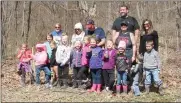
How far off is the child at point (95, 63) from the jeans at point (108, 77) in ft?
0.51

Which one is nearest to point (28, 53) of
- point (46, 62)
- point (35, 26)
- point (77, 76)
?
point (46, 62)

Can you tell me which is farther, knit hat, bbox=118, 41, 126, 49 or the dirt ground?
knit hat, bbox=118, 41, 126, 49

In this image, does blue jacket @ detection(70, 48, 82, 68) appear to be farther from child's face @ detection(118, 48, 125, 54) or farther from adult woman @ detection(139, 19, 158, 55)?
adult woman @ detection(139, 19, 158, 55)

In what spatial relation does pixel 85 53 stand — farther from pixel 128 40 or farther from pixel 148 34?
pixel 148 34

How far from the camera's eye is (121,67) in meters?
9.45

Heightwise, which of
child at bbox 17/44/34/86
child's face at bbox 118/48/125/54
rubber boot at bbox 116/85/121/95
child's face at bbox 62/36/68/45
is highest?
child's face at bbox 62/36/68/45

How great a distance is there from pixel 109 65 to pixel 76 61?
3.34 feet

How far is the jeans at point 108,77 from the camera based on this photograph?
9.81 meters

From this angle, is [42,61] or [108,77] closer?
[108,77]

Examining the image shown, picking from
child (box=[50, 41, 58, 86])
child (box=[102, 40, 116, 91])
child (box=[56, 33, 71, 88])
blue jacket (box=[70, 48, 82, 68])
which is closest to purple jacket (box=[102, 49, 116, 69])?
child (box=[102, 40, 116, 91])

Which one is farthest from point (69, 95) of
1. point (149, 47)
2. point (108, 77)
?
point (149, 47)

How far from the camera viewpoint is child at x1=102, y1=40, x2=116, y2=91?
9.64 m

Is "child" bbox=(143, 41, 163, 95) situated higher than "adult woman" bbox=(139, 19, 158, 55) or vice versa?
"adult woman" bbox=(139, 19, 158, 55)

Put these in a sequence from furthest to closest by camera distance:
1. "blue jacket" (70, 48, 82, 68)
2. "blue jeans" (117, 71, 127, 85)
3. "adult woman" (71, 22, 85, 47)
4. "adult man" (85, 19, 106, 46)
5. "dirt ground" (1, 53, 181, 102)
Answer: "adult woman" (71, 22, 85, 47) < "blue jacket" (70, 48, 82, 68) < "adult man" (85, 19, 106, 46) < "blue jeans" (117, 71, 127, 85) < "dirt ground" (1, 53, 181, 102)
